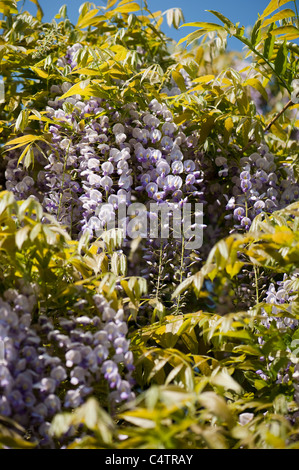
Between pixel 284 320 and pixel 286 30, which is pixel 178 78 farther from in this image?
pixel 284 320

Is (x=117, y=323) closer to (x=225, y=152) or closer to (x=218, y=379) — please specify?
(x=218, y=379)

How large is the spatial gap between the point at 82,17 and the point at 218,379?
1.83m

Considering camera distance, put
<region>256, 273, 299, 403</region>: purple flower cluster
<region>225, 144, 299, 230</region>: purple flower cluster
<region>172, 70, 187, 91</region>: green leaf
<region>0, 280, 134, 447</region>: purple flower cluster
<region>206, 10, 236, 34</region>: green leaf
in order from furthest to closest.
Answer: <region>172, 70, 187, 91</region>: green leaf, <region>225, 144, 299, 230</region>: purple flower cluster, <region>206, 10, 236, 34</region>: green leaf, <region>256, 273, 299, 403</region>: purple flower cluster, <region>0, 280, 134, 447</region>: purple flower cluster

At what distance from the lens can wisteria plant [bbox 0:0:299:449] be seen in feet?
3.58

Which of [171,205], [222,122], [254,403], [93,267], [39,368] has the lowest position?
[254,403]

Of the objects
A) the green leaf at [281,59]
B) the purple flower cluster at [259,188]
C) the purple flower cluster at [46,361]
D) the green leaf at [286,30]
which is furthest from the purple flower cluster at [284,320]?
the green leaf at [286,30]

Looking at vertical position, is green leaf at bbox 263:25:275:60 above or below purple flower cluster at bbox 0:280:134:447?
above

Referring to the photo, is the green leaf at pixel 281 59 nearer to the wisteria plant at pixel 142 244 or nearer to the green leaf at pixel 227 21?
the wisteria plant at pixel 142 244

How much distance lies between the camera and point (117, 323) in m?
1.22

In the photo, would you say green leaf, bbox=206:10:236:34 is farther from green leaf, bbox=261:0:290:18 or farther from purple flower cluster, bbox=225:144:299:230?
purple flower cluster, bbox=225:144:299:230

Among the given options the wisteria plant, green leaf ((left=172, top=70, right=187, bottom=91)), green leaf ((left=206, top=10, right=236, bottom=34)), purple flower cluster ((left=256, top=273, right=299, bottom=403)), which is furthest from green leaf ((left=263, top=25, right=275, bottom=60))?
purple flower cluster ((left=256, top=273, right=299, bottom=403))

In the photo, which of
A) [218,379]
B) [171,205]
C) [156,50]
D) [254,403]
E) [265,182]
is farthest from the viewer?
[156,50]

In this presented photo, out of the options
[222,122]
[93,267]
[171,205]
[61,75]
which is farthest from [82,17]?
[93,267]

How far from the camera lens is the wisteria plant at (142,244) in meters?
1.09
